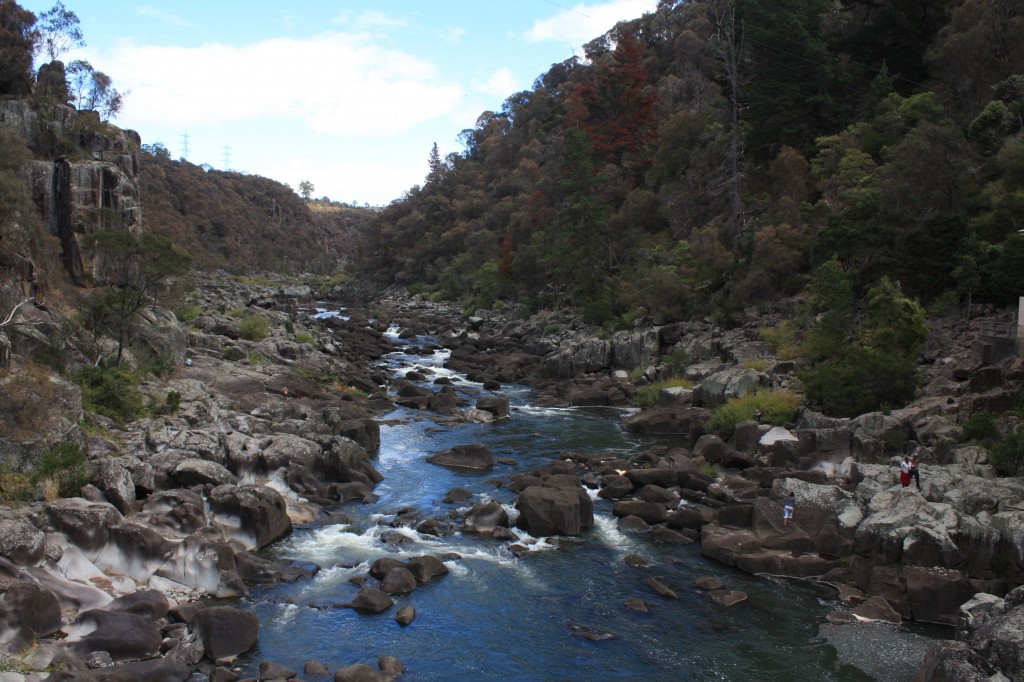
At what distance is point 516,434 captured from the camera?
2938cm

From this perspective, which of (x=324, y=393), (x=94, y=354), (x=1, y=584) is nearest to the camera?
(x=1, y=584)

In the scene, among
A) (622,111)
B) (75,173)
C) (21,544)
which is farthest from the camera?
(622,111)

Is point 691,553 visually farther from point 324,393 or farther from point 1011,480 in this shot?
point 324,393

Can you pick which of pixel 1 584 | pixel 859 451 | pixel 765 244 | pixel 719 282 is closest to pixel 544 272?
pixel 719 282

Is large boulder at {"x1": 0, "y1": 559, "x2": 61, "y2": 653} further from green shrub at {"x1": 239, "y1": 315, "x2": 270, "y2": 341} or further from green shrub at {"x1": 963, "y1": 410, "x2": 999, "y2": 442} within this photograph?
green shrub at {"x1": 239, "y1": 315, "x2": 270, "y2": 341}

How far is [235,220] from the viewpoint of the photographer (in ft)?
441

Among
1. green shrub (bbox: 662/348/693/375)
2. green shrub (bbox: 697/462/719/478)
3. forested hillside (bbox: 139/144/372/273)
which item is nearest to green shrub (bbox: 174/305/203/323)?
green shrub (bbox: 662/348/693/375)

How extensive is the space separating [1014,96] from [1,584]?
4447cm

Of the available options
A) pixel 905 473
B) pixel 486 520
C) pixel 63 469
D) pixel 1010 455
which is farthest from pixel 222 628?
pixel 1010 455

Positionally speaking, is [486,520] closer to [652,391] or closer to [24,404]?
[24,404]

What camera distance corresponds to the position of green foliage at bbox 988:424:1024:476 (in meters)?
17.4

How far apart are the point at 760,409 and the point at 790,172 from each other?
73.8ft

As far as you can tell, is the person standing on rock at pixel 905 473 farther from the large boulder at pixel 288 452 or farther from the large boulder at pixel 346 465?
the large boulder at pixel 288 452

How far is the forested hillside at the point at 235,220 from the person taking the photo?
114375mm
